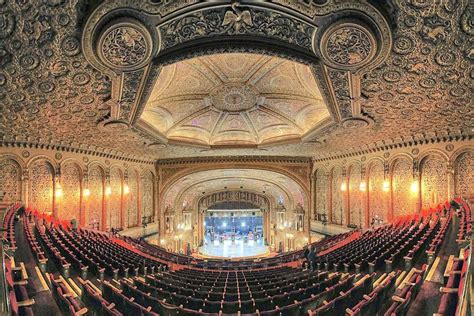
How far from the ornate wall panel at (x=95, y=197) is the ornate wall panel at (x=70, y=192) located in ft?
2.61

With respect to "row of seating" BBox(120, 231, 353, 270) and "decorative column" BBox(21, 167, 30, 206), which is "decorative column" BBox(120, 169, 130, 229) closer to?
"row of seating" BBox(120, 231, 353, 270)

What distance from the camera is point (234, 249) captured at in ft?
104

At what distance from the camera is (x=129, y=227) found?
65.4 ft

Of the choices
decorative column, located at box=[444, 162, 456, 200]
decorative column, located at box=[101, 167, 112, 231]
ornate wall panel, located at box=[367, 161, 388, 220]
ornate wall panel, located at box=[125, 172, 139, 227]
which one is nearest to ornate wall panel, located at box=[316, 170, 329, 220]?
ornate wall panel, located at box=[367, 161, 388, 220]

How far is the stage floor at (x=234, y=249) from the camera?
28.5 metres

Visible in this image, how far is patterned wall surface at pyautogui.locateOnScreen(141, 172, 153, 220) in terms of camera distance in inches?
862

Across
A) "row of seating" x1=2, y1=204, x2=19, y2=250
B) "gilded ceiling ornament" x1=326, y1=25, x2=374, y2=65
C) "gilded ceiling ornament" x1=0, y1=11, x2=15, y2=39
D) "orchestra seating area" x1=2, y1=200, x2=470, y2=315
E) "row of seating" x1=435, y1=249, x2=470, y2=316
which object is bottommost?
"orchestra seating area" x1=2, y1=200, x2=470, y2=315

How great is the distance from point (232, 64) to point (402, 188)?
39.3 feet

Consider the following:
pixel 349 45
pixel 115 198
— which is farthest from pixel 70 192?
pixel 349 45

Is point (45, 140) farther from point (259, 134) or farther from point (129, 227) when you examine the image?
point (259, 134)

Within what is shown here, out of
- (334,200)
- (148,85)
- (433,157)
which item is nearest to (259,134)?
(334,200)

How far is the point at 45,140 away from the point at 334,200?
18.5 meters

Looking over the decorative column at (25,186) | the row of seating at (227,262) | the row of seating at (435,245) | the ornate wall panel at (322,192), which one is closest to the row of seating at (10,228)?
the decorative column at (25,186)

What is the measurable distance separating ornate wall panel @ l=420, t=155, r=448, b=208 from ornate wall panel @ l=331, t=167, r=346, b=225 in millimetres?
5880
